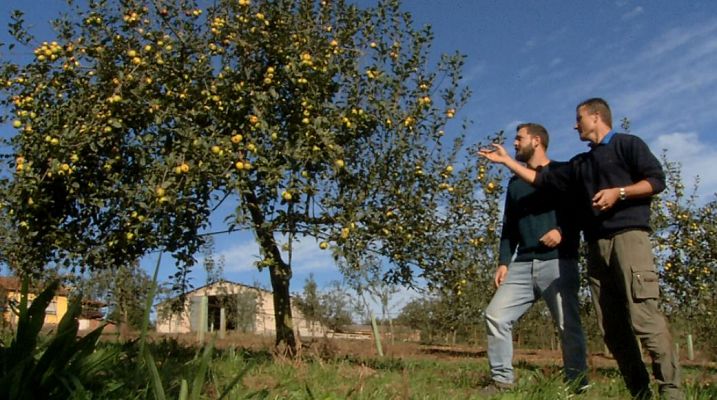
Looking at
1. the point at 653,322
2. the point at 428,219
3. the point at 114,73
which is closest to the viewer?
the point at 653,322

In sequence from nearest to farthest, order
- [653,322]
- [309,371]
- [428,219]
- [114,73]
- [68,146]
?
[653,322] < [309,371] < [68,146] < [114,73] < [428,219]

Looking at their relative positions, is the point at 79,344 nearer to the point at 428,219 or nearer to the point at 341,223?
the point at 341,223

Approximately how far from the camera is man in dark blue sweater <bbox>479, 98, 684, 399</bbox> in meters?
3.68

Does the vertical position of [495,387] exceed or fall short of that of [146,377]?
it falls short

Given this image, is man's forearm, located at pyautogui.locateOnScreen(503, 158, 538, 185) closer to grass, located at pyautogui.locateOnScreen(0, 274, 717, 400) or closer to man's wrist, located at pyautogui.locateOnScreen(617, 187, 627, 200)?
man's wrist, located at pyautogui.locateOnScreen(617, 187, 627, 200)

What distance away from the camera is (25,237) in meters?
7.75

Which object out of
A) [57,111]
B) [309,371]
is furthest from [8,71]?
[309,371]

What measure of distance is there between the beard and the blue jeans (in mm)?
880

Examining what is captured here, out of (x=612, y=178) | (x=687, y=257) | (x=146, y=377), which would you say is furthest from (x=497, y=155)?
(x=687, y=257)

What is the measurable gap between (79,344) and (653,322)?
121 inches

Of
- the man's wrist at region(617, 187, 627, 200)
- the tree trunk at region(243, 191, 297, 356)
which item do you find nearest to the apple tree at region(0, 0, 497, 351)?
the tree trunk at region(243, 191, 297, 356)

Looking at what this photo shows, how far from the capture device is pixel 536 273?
4.55m

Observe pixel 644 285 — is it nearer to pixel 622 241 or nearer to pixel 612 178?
pixel 622 241

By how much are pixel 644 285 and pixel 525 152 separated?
5.18 feet
